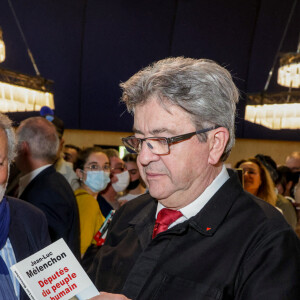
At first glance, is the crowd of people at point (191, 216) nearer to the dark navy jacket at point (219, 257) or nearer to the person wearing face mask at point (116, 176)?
the dark navy jacket at point (219, 257)

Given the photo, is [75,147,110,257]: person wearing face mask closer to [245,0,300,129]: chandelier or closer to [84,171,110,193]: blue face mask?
[84,171,110,193]: blue face mask

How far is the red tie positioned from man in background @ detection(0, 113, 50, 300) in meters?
0.77

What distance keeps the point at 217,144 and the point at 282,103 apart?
275 inches

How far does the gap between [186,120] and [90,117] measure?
518 inches

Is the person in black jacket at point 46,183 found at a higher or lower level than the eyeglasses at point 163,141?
lower

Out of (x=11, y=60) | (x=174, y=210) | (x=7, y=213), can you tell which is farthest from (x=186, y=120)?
(x=11, y=60)

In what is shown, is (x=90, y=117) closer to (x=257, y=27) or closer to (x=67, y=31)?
(x=67, y=31)

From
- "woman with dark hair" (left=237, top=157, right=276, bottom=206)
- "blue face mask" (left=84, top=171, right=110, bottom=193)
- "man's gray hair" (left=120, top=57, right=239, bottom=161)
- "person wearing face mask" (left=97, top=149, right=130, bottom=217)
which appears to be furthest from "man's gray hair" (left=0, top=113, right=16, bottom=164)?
"woman with dark hair" (left=237, top=157, right=276, bottom=206)

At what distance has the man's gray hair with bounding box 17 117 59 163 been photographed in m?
3.42

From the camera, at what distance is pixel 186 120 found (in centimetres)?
151

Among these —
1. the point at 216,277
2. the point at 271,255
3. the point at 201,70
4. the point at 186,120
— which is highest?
the point at 201,70

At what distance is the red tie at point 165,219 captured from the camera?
1.59m

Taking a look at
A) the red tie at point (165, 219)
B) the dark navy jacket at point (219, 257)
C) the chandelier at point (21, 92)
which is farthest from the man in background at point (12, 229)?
the chandelier at point (21, 92)

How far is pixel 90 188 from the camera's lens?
4.35 m
